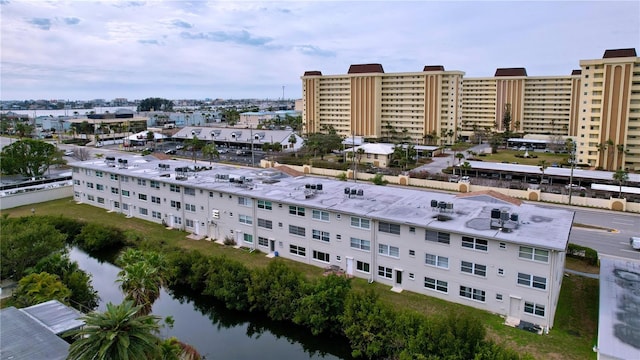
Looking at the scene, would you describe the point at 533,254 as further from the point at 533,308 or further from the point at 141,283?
the point at 141,283

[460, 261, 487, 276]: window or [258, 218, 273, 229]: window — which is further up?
[258, 218, 273, 229]: window

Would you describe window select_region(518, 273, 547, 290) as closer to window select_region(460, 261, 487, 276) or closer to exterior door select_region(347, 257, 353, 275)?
window select_region(460, 261, 487, 276)

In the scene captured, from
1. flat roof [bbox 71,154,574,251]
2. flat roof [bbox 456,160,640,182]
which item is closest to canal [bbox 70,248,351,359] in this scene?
flat roof [bbox 71,154,574,251]

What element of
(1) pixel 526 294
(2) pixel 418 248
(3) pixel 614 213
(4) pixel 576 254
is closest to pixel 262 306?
(2) pixel 418 248

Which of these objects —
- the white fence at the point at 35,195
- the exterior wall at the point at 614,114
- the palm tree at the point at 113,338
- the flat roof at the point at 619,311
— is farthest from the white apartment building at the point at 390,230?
the exterior wall at the point at 614,114

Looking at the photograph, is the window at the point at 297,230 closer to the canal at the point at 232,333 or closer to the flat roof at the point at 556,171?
the canal at the point at 232,333

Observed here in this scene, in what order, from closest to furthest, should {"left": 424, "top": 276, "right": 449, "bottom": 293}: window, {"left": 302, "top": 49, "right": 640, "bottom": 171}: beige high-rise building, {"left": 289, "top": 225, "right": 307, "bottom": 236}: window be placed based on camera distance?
{"left": 424, "top": 276, "right": 449, "bottom": 293}: window → {"left": 289, "top": 225, "right": 307, "bottom": 236}: window → {"left": 302, "top": 49, "right": 640, "bottom": 171}: beige high-rise building

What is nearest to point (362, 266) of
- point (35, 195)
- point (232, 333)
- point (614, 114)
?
point (232, 333)
